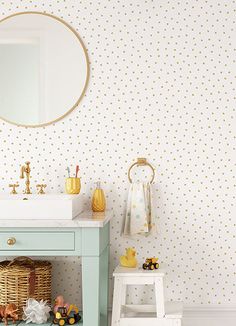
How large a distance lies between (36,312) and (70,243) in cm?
50

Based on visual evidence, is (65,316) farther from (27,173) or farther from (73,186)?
(27,173)

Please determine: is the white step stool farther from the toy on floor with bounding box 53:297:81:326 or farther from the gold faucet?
the gold faucet

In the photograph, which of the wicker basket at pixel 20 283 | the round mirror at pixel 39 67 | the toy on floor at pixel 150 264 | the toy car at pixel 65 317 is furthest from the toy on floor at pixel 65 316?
the round mirror at pixel 39 67

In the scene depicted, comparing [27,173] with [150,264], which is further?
[27,173]

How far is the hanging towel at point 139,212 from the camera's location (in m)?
3.65

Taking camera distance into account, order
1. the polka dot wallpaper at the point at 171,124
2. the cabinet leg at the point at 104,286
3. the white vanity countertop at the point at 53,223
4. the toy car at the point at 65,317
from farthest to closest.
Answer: the polka dot wallpaper at the point at 171,124
the cabinet leg at the point at 104,286
the toy car at the point at 65,317
the white vanity countertop at the point at 53,223

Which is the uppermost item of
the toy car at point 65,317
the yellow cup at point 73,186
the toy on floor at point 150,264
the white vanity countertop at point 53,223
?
the yellow cup at point 73,186

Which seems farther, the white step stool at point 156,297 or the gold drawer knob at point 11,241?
the white step stool at point 156,297

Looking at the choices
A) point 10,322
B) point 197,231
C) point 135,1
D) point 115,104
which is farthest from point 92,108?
point 10,322

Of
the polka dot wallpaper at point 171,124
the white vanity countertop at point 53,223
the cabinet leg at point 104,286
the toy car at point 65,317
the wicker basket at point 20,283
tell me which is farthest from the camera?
the polka dot wallpaper at point 171,124

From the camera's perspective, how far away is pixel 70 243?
10.5ft

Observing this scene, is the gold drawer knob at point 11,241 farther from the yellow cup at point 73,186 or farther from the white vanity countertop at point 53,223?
the yellow cup at point 73,186

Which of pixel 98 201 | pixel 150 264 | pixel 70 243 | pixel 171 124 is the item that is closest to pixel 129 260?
pixel 150 264

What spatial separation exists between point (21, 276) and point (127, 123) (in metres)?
1.09
